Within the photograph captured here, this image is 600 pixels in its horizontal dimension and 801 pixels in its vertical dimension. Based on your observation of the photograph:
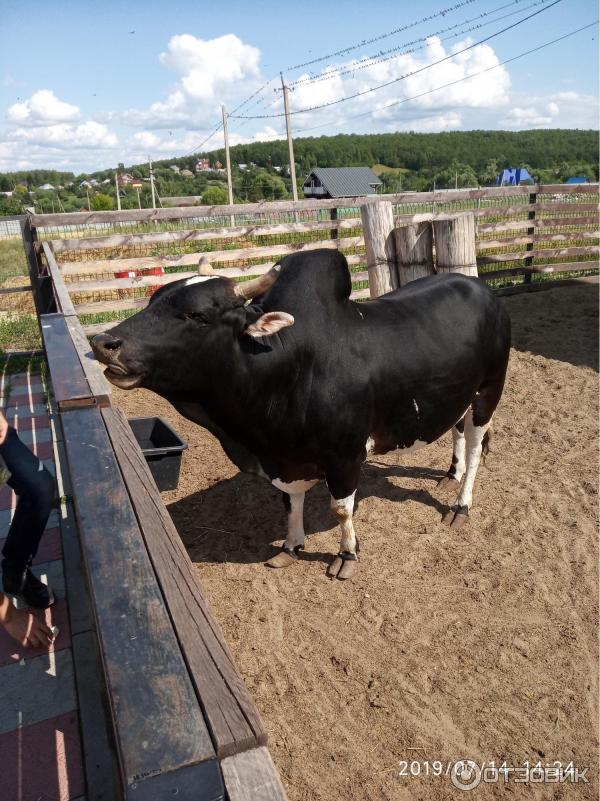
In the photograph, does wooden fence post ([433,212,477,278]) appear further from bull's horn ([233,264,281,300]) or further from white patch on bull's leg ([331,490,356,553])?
bull's horn ([233,264,281,300])

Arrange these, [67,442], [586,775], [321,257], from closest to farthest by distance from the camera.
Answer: [67,442] < [586,775] < [321,257]

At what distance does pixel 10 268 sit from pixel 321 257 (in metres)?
16.1

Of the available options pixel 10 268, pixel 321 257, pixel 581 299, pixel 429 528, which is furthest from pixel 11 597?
pixel 10 268

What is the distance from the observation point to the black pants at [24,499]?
2.69 metres

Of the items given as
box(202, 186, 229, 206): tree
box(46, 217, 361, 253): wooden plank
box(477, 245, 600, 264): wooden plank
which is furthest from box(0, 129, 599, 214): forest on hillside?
box(46, 217, 361, 253): wooden plank

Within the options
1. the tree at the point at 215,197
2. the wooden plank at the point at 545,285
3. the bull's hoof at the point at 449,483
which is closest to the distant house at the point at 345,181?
the tree at the point at 215,197

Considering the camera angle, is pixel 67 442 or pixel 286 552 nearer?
pixel 67 442

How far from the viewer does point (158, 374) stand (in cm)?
261

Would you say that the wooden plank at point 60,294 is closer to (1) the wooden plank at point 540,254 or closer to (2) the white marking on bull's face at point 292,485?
(2) the white marking on bull's face at point 292,485

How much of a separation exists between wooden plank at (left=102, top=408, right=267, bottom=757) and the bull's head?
0.67 meters

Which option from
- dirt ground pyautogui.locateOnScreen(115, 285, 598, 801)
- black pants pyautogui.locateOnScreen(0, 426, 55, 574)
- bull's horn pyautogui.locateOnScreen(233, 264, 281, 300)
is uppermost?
bull's horn pyautogui.locateOnScreen(233, 264, 281, 300)

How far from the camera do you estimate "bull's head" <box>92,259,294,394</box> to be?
250 cm

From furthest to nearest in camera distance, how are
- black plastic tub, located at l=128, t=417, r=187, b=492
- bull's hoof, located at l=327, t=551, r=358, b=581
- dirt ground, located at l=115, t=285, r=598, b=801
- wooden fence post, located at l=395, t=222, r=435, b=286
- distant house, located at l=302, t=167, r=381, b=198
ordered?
distant house, located at l=302, t=167, r=381, b=198
wooden fence post, located at l=395, t=222, r=435, b=286
black plastic tub, located at l=128, t=417, r=187, b=492
bull's hoof, located at l=327, t=551, r=358, b=581
dirt ground, located at l=115, t=285, r=598, b=801

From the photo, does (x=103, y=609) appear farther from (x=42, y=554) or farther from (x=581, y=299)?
(x=581, y=299)
